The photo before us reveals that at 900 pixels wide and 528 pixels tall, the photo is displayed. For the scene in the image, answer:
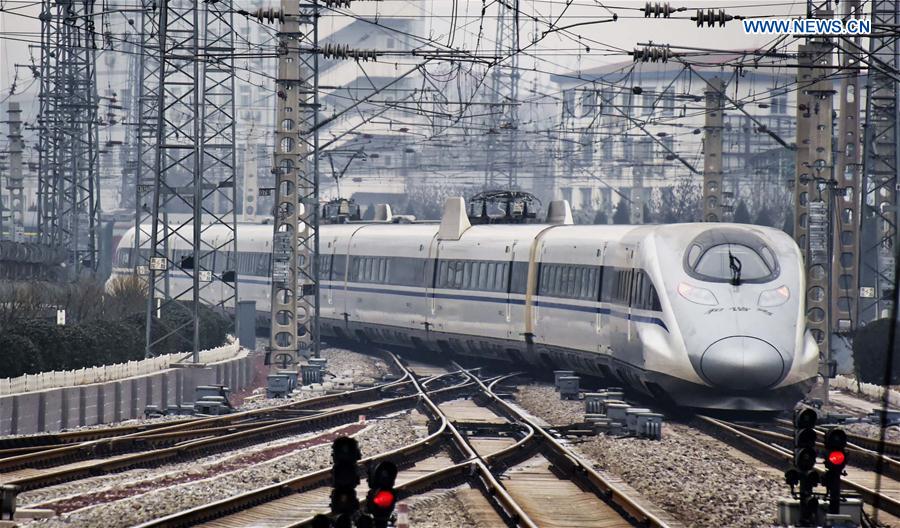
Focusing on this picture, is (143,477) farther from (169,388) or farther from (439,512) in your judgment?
(169,388)

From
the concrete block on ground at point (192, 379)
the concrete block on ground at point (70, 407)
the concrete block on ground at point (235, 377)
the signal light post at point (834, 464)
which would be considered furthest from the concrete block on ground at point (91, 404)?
the signal light post at point (834, 464)

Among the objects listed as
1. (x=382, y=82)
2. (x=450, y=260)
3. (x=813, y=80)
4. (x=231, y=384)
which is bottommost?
(x=231, y=384)

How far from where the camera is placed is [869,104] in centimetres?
3991

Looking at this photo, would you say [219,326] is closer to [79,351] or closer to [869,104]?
[79,351]

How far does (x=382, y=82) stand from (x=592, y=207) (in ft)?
176

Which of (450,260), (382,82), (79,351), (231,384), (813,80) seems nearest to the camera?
(79,351)

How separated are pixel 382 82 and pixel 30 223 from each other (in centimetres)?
5898

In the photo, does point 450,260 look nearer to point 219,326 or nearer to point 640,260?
point 219,326

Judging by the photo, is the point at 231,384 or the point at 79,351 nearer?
the point at 79,351

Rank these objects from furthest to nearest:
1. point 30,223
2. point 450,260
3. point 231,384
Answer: point 30,223 < point 450,260 < point 231,384

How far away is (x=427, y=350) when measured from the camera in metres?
42.0

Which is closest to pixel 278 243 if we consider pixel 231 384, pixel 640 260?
pixel 231 384

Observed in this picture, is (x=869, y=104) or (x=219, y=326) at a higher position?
(x=869, y=104)

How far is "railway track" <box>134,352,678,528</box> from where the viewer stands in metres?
14.3
